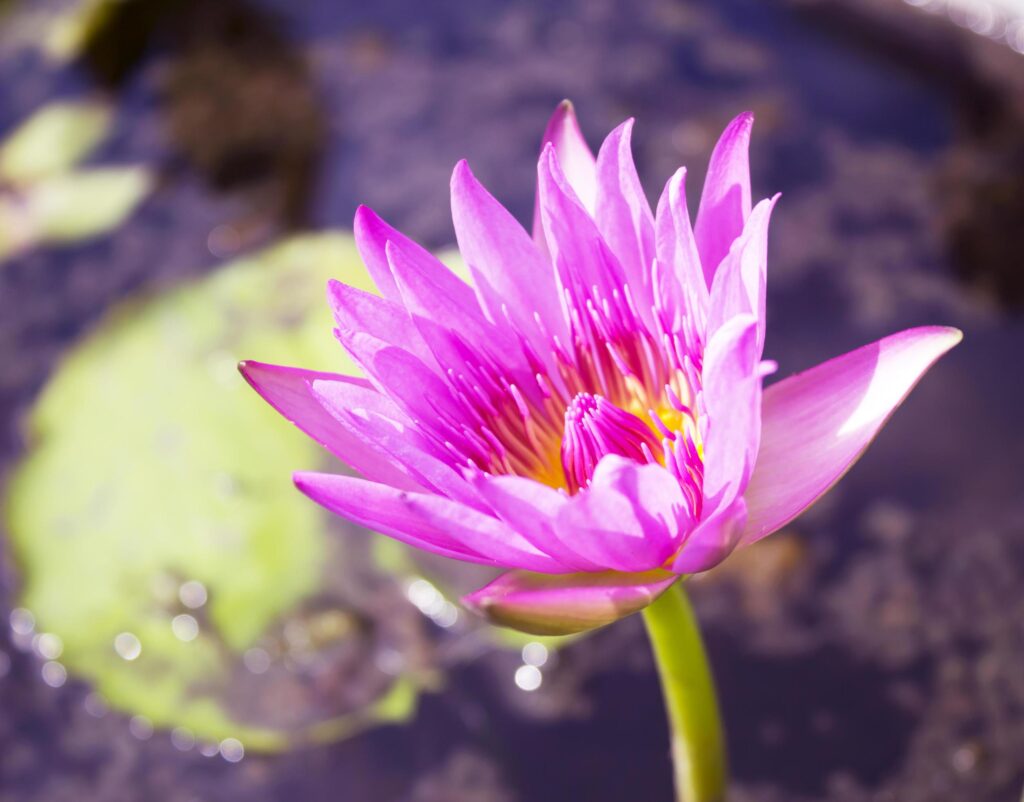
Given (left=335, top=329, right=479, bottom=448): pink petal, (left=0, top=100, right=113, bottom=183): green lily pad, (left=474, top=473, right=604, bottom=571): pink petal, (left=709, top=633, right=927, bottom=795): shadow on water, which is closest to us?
(left=474, top=473, right=604, bottom=571): pink petal

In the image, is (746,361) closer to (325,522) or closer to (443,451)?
(443,451)

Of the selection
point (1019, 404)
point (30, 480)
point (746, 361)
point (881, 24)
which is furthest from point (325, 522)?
point (881, 24)

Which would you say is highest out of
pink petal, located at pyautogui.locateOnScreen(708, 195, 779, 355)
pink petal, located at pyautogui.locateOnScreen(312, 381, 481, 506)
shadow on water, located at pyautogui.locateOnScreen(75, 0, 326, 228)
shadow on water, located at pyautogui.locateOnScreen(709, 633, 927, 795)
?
pink petal, located at pyautogui.locateOnScreen(708, 195, 779, 355)

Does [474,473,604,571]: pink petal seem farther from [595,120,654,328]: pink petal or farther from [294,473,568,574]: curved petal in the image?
[595,120,654,328]: pink petal

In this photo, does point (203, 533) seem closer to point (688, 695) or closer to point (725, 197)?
point (688, 695)

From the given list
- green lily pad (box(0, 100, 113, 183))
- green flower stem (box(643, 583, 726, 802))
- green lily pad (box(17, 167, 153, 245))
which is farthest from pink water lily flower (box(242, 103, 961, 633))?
green lily pad (box(0, 100, 113, 183))

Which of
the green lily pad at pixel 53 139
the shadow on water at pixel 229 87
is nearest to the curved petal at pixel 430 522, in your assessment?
the shadow on water at pixel 229 87
